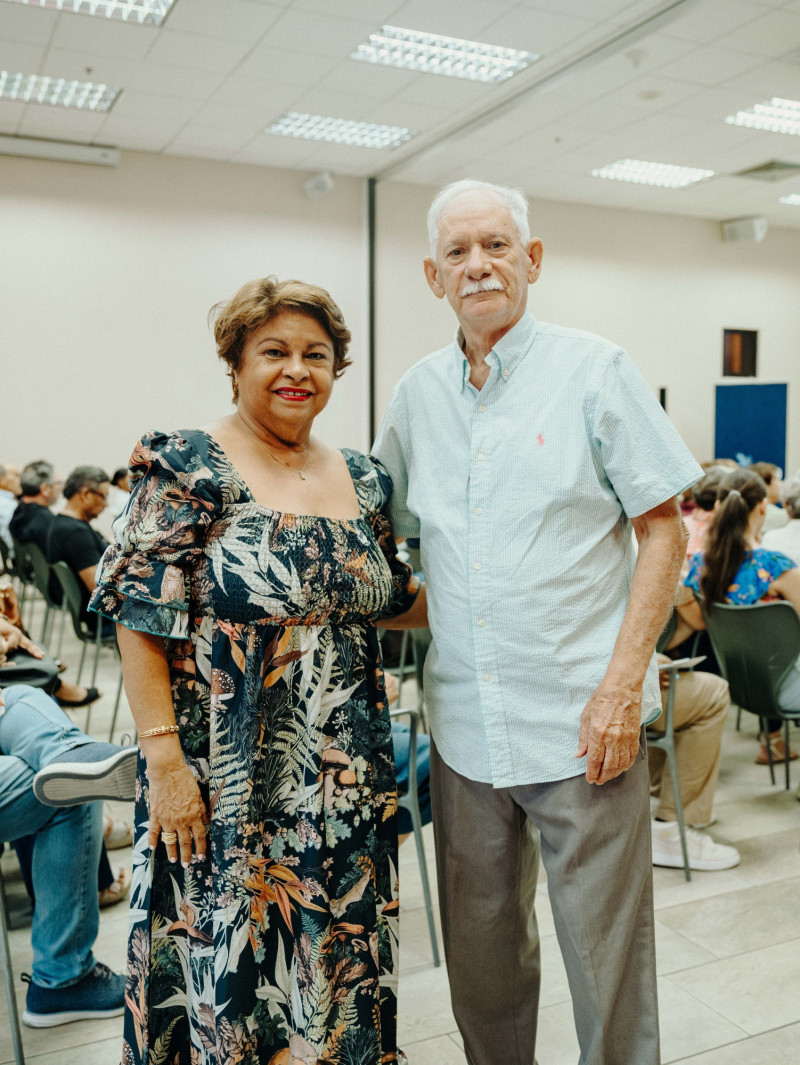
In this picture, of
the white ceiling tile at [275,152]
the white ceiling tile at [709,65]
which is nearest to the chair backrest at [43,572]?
the white ceiling tile at [275,152]

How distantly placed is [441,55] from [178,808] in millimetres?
5771

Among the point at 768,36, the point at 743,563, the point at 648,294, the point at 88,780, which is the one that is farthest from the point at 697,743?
the point at 648,294

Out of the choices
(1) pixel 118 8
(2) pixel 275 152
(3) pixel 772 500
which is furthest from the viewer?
(2) pixel 275 152

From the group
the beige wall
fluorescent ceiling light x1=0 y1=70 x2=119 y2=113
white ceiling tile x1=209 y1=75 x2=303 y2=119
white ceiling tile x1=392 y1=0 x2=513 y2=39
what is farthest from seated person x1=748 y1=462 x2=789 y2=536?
fluorescent ceiling light x1=0 y1=70 x2=119 y2=113

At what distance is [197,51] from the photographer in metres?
5.84

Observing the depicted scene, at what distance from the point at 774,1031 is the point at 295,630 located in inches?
61.3

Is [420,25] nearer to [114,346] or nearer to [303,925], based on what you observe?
[114,346]

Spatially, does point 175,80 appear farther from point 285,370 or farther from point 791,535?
point 285,370

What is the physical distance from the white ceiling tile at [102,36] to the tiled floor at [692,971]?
476 centimetres

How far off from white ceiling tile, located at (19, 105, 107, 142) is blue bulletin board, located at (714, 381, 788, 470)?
23.4 ft

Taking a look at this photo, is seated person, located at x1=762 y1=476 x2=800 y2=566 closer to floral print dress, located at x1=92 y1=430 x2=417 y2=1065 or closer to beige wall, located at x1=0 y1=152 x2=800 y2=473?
floral print dress, located at x1=92 y1=430 x2=417 y2=1065

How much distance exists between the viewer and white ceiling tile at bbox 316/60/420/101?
241 inches

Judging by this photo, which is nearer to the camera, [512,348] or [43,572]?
[512,348]

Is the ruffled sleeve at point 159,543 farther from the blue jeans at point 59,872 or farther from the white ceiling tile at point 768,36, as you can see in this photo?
the white ceiling tile at point 768,36
